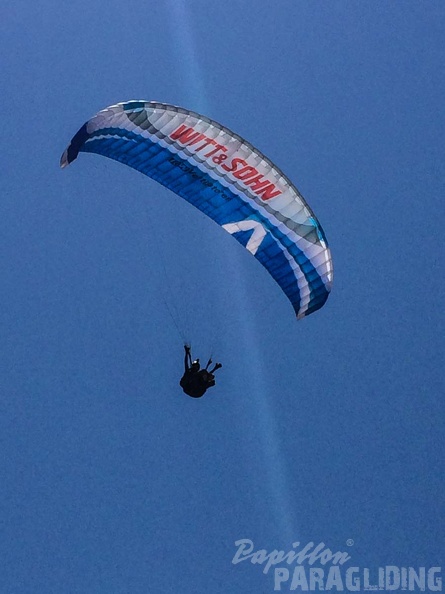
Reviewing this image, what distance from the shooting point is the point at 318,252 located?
22734 mm

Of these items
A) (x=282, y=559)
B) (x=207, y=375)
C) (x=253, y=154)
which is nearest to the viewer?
(x=253, y=154)

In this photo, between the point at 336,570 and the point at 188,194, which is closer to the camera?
the point at 188,194

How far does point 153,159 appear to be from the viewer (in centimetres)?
2342

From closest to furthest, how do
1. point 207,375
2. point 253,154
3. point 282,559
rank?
point 253,154 → point 207,375 → point 282,559

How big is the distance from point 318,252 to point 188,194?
302 centimetres

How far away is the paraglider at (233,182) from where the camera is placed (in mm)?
22625

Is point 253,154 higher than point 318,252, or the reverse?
point 253,154

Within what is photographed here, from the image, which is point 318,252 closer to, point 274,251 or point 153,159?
point 274,251

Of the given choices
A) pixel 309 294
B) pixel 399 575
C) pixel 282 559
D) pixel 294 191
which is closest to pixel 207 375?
pixel 309 294

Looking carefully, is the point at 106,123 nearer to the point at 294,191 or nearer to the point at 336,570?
the point at 294,191

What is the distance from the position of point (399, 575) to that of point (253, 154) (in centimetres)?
2116

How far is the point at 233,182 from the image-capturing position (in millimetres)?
22922

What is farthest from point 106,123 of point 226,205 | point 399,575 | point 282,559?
point 399,575

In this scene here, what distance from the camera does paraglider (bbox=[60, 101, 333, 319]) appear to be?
22.6m
